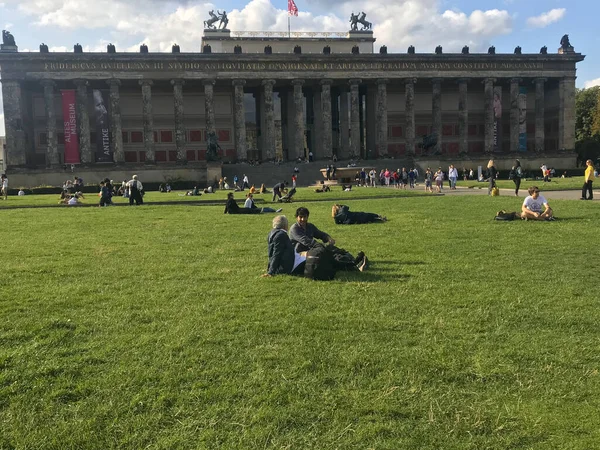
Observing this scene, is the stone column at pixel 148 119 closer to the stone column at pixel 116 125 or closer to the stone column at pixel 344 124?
the stone column at pixel 116 125

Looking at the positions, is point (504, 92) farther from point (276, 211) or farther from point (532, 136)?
point (276, 211)

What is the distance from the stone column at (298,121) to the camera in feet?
206

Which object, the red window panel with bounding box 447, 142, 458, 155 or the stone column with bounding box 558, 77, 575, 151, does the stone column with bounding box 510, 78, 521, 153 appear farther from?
the red window panel with bounding box 447, 142, 458, 155

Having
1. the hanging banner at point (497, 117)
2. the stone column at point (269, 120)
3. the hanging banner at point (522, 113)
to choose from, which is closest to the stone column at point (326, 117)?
the stone column at point (269, 120)

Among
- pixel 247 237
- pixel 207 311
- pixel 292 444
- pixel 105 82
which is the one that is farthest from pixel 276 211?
pixel 105 82

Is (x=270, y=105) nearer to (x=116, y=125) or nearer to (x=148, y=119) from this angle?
(x=148, y=119)

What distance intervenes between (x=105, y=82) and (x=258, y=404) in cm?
6205

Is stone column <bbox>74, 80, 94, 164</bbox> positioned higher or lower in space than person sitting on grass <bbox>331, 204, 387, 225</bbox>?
higher

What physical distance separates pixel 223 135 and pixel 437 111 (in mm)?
27932

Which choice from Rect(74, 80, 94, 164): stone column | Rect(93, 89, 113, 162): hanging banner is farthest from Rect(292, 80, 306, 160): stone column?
Rect(74, 80, 94, 164): stone column

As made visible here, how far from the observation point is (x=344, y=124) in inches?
2744

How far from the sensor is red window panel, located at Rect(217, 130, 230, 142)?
68.6m

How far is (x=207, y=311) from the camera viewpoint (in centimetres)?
718

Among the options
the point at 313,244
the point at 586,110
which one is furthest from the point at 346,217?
the point at 586,110
